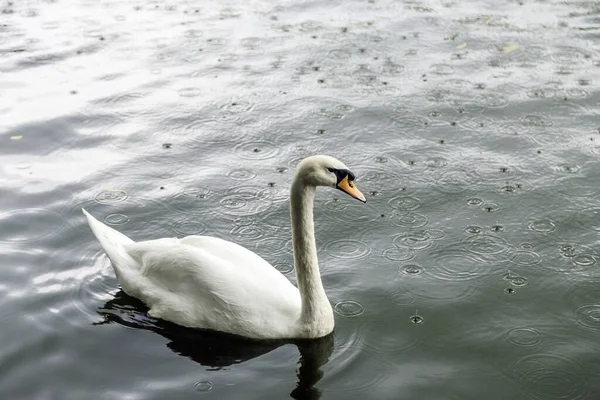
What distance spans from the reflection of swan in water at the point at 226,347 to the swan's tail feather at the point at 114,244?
1.28 feet

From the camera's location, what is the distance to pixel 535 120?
29.5 feet

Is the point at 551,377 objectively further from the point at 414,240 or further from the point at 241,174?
the point at 241,174

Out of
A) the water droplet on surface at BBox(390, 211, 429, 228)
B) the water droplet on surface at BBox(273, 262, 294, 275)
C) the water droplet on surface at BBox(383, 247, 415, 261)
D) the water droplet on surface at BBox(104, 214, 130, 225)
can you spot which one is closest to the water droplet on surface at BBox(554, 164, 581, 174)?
the water droplet on surface at BBox(390, 211, 429, 228)

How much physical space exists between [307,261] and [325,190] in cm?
237

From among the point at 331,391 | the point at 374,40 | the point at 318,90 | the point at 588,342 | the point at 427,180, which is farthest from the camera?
the point at 374,40

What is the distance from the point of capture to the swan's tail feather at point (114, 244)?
6.05 metres

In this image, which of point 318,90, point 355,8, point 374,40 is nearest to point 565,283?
point 318,90

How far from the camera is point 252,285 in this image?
5520mm

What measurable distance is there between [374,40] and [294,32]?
1.18 metres

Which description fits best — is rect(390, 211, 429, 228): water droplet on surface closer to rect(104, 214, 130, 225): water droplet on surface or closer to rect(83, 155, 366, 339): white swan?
rect(83, 155, 366, 339): white swan

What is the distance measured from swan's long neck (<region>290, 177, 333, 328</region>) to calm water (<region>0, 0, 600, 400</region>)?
0.22m

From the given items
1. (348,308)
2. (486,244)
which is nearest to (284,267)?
(348,308)

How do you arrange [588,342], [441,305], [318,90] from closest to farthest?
[588,342] < [441,305] < [318,90]

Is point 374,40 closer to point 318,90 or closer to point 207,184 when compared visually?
point 318,90
